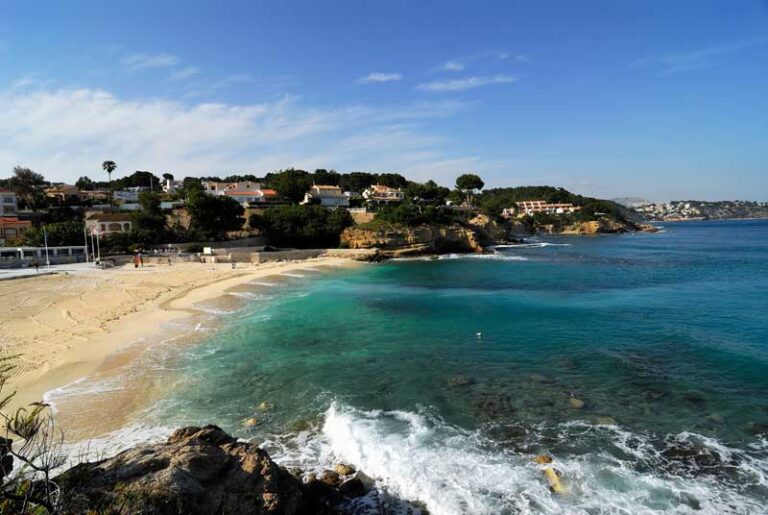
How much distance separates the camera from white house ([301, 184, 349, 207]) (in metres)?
90.6

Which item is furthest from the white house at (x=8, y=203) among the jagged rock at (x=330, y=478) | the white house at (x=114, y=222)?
the jagged rock at (x=330, y=478)

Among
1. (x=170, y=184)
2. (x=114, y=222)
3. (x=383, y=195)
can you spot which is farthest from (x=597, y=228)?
(x=170, y=184)

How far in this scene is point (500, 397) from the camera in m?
13.4

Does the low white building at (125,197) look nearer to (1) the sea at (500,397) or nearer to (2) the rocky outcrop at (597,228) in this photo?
(1) the sea at (500,397)

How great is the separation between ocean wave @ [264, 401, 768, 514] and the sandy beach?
10070mm

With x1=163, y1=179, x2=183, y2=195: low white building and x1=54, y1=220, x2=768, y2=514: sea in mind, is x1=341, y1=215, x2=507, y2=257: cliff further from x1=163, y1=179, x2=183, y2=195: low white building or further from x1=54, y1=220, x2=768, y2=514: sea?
x1=163, y1=179, x2=183, y2=195: low white building

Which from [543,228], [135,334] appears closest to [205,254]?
[135,334]

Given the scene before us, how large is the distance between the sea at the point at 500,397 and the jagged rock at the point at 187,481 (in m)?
2.79

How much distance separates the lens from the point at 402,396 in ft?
45.4

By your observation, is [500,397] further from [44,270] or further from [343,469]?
[44,270]

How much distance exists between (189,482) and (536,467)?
23.4ft

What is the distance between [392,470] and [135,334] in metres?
16.2

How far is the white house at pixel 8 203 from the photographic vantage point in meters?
69.1

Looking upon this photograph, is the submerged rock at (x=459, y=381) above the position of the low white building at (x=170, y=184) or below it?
below
